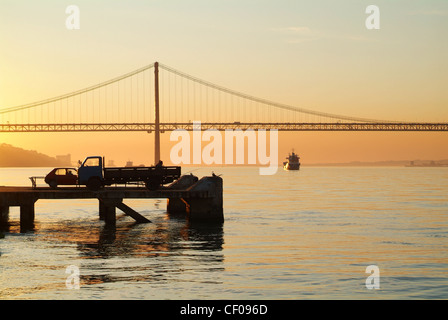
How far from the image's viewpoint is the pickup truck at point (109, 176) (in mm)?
38688

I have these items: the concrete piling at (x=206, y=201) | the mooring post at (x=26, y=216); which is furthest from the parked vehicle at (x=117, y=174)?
the mooring post at (x=26, y=216)

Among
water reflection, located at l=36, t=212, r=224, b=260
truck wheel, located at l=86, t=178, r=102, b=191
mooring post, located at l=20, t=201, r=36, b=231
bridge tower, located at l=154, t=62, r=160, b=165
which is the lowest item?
water reflection, located at l=36, t=212, r=224, b=260

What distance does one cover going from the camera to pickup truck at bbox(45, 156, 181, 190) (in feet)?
127

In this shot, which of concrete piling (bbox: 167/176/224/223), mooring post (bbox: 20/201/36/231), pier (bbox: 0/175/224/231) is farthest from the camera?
mooring post (bbox: 20/201/36/231)

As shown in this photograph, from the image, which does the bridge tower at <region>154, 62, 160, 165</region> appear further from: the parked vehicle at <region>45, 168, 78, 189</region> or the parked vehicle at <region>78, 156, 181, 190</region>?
the parked vehicle at <region>78, 156, 181, 190</region>

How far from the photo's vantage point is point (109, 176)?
3925 cm

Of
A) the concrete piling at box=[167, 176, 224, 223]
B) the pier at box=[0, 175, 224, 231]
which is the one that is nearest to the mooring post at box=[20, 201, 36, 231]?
the pier at box=[0, 175, 224, 231]

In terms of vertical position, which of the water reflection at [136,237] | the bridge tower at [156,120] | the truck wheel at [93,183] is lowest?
the water reflection at [136,237]

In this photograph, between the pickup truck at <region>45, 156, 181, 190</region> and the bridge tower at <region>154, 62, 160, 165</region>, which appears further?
the bridge tower at <region>154, 62, 160, 165</region>

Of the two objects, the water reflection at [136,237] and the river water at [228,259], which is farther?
the water reflection at [136,237]

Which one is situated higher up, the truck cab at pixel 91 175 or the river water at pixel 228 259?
the truck cab at pixel 91 175

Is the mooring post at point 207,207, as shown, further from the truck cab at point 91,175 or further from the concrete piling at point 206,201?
the truck cab at point 91,175
